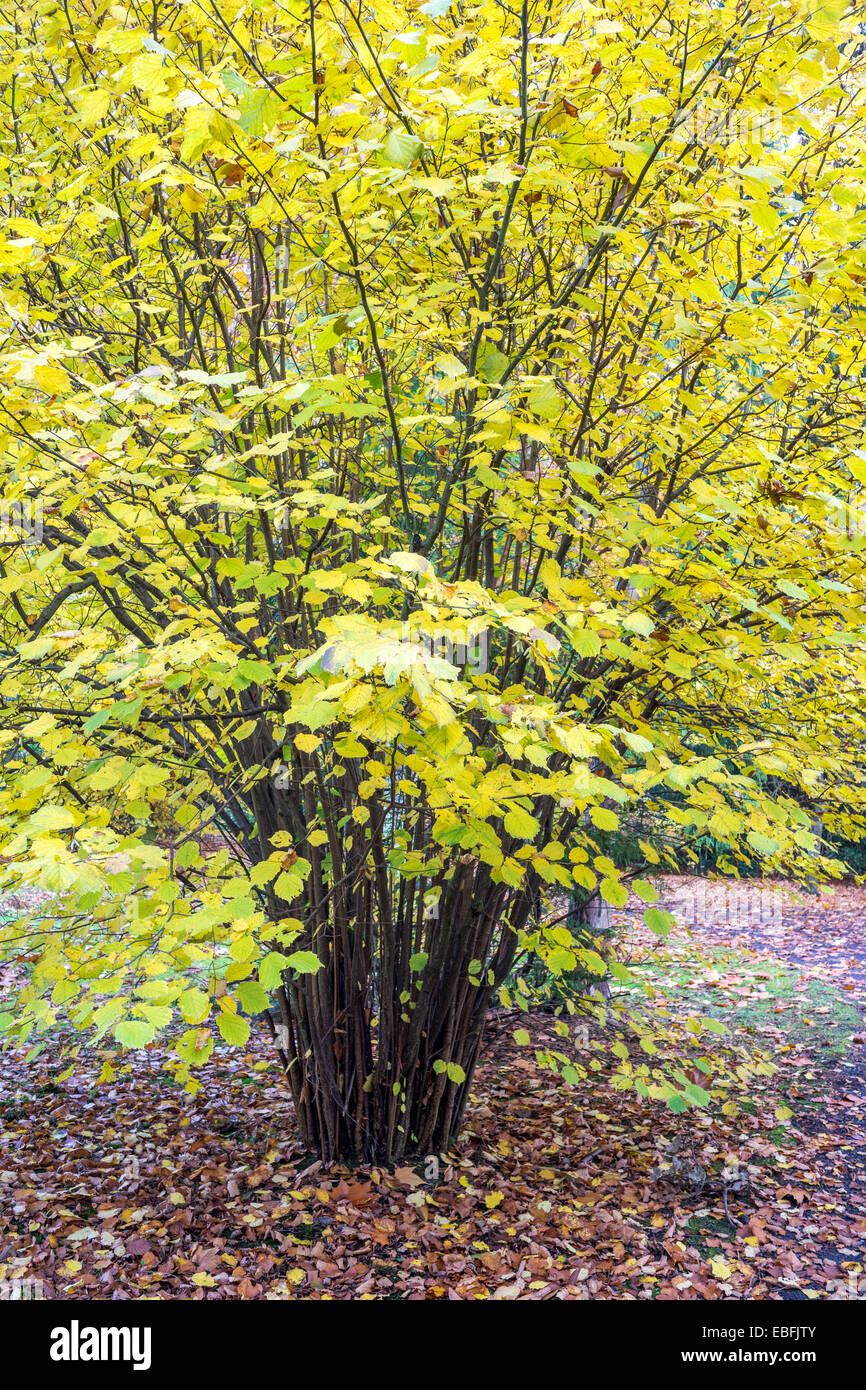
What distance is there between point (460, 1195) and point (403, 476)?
2.70 m

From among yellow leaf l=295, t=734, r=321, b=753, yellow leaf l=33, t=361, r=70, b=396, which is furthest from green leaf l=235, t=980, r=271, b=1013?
yellow leaf l=33, t=361, r=70, b=396

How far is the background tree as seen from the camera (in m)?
1.78

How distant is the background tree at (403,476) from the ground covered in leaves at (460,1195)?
1.20 feet

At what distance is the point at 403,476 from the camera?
7.25 ft

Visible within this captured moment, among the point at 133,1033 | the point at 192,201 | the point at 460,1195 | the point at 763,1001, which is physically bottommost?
the point at 460,1195

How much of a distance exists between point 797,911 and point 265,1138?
8354mm

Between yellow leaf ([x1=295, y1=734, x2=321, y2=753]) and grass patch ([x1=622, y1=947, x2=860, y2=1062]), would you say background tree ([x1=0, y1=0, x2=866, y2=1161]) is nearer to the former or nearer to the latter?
yellow leaf ([x1=295, y1=734, x2=321, y2=753])

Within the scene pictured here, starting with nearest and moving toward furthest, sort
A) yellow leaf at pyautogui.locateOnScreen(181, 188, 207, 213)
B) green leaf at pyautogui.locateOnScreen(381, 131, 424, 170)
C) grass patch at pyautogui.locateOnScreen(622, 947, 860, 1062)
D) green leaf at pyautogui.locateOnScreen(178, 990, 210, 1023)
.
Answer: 1. green leaf at pyautogui.locateOnScreen(381, 131, 424, 170)
2. green leaf at pyautogui.locateOnScreen(178, 990, 210, 1023)
3. yellow leaf at pyautogui.locateOnScreen(181, 188, 207, 213)
4. grass patch at pyautogui.locateOnScreen(622, 947, 860, 1062)

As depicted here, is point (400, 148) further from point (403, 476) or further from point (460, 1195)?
point (460, 1195)

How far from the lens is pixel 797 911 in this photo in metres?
10.3

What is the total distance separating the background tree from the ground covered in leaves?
1.20 ft

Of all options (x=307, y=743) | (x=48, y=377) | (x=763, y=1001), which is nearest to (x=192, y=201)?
(x=48, y=377)

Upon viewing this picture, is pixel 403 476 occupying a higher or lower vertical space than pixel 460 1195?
higher
